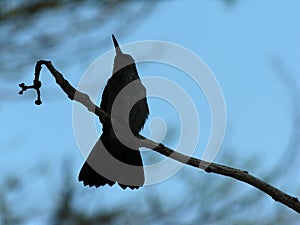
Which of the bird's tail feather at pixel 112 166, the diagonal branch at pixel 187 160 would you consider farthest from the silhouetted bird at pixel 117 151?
the diagonal branch at pixel 187 160

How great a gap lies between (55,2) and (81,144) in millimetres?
737

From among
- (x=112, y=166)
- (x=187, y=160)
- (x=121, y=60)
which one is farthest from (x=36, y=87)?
(x=121, y=60)

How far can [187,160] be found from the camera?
7.38 feet

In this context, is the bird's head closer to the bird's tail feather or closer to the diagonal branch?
the bird's tail feather

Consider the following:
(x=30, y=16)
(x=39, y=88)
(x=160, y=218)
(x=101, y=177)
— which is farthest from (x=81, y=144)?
(x=160, y=218)

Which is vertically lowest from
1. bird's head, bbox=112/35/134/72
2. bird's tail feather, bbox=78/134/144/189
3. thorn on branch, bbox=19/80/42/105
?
thorn on branch, bbox=19/80/42/105

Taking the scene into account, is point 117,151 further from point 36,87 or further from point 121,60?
point 36,87

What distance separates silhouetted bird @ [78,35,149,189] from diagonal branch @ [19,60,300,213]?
62cm

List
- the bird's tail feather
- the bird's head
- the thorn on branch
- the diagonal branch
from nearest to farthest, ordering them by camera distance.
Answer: the diagonal branch, the thorn on branch, the bird's tail feather, the bird's head

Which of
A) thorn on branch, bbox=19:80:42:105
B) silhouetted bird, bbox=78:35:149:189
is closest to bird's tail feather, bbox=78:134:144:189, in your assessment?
silhouetted bird, bbox=78:35:149:189

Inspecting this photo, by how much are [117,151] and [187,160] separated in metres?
1.27

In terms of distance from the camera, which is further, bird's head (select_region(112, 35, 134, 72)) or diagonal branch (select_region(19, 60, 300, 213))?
bird's head (select_region(112, 35, 134, 72))

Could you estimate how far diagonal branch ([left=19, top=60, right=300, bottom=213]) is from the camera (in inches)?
83.1

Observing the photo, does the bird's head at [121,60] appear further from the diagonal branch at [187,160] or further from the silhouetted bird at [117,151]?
the diagonal branch at [187,160]
